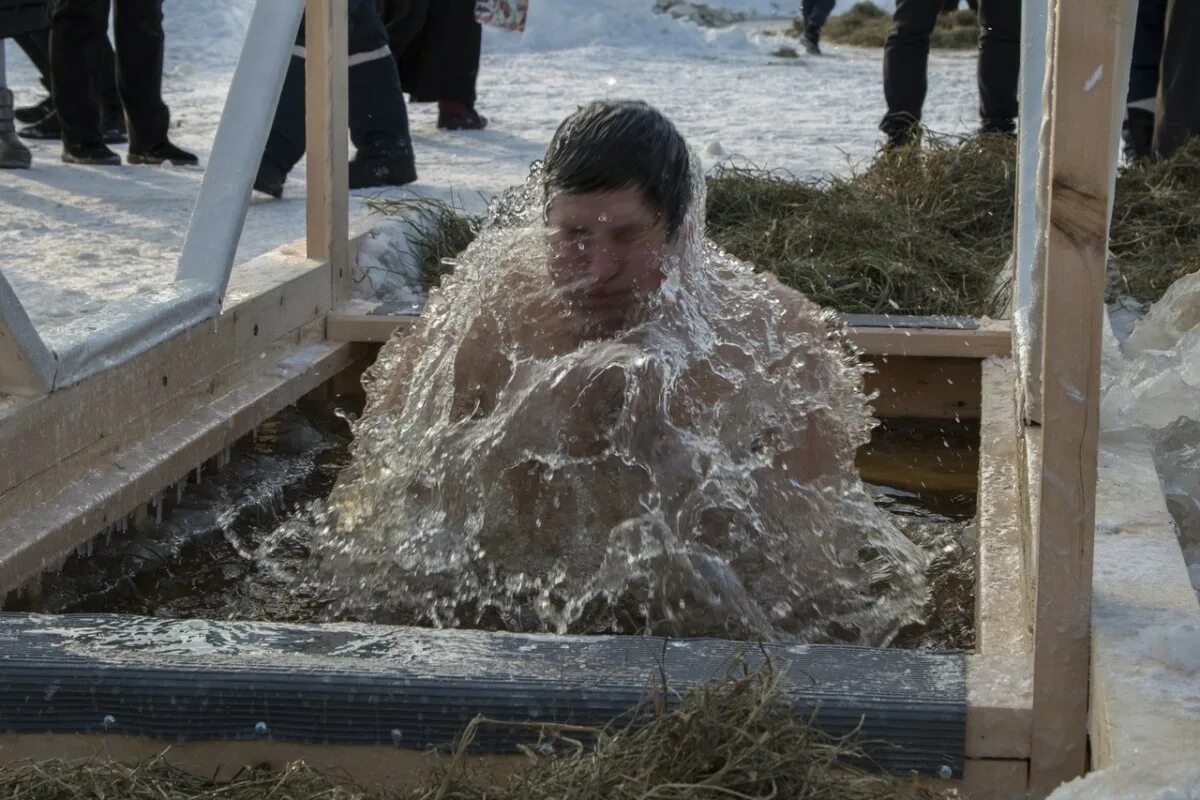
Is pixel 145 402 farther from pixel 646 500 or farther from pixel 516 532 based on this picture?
pixel 646 500

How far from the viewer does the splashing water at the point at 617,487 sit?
245cm

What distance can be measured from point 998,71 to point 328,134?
3492 mm

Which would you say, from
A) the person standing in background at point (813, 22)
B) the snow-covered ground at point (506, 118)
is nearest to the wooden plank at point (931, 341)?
the snow-covered ground at point (506, 118)

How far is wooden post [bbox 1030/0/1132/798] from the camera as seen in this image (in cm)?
152

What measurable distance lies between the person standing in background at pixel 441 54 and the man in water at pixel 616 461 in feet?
18.7

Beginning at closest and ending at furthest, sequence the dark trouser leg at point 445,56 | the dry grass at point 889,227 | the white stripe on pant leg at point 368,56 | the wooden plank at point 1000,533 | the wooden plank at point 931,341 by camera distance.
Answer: the wooden plank at point 1000,533 < the wooden plank at point 931,341 < the dry grass at point 889,227 < the white stripe on pant leg at point 368,56 < the dark trouser leg at point 445,56

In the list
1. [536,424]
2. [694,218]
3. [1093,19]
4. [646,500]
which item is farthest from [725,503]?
[1093,19]

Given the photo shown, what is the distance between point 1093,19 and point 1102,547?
0.83 m

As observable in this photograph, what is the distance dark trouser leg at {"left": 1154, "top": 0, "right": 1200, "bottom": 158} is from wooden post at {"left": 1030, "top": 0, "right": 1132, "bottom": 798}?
14.7 ft

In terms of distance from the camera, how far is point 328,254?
3.99m

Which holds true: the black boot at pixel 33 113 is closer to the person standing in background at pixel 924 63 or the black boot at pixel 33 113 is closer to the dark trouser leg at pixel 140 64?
the dark trouser leg at pixel 140 64

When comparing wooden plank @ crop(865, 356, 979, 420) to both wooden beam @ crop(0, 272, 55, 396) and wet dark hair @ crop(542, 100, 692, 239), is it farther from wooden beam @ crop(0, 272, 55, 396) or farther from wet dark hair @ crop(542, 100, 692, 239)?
wooden beam @ crop(0, 272, 55, 396)

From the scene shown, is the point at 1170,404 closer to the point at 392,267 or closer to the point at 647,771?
the point at 647,771

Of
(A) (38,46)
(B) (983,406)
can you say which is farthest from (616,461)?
(A) (38,46)
